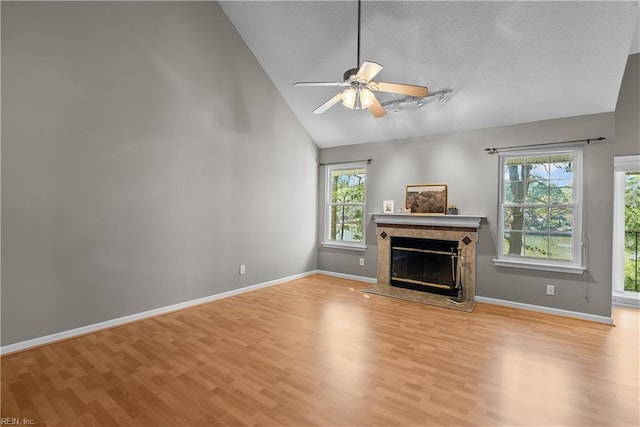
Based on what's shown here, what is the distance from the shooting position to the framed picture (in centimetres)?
481

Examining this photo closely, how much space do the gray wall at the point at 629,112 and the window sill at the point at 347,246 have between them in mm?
3947

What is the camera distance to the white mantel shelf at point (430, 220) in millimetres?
4473

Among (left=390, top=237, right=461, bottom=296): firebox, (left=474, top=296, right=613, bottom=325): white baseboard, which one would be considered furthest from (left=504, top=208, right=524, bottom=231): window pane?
(left=474, top=296, right=613, bottom=325): white baseboard

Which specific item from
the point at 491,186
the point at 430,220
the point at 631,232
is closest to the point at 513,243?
the point at 491,186

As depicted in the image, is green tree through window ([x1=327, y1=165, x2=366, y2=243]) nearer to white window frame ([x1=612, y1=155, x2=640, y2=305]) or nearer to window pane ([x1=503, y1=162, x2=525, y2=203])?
window pane ([x1=503, y1=162, x2=525, y2=203])

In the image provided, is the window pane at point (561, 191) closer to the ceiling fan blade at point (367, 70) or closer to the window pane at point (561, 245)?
the window pane at point (561, 245)

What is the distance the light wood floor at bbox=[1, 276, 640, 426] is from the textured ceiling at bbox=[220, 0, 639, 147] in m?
2.76

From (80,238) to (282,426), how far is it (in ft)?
9.04

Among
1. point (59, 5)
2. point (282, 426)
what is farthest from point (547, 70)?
point (59, 5)

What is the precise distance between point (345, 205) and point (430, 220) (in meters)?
1.75

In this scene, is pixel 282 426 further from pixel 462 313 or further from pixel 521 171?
pixel 521 171

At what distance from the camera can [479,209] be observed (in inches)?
179

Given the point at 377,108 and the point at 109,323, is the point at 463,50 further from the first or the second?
the point at 109,323

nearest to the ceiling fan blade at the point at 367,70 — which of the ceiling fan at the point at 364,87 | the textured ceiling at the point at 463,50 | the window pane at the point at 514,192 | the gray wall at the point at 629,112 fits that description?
the ceiling fan at the point at 364,87
